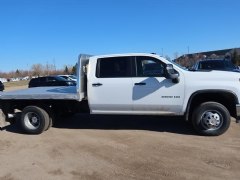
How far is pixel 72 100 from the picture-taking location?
30.2ft

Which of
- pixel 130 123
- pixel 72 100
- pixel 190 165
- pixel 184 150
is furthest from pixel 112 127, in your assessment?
pixel 190 165

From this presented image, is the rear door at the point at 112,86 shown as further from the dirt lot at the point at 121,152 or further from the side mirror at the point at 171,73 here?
the side mirror at the point at 171,73

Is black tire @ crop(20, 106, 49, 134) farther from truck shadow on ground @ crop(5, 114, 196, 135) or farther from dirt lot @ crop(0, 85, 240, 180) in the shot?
truck shadow on ground @ crop(5, 114, 196, 135)

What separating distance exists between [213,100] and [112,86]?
2465 mm

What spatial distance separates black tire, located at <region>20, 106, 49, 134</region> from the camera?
30.0ft

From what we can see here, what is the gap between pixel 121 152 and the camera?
23.0 ft

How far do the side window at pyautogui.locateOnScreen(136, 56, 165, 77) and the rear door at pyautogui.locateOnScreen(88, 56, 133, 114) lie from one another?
0.22 m

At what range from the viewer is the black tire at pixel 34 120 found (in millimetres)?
9133

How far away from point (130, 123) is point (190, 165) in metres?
3.91

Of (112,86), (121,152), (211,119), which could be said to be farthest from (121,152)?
(211,119)

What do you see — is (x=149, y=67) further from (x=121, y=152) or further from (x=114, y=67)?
(x=121, y=152)

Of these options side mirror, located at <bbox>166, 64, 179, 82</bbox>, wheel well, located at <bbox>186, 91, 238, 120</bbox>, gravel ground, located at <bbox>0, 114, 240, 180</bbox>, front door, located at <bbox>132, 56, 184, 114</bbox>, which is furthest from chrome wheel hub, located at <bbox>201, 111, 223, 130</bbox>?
side mirror, located at <bbox>166, 64, 179, 82</bbox>

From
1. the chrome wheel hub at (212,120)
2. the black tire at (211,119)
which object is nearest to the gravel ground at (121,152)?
the black tire at (211,119)

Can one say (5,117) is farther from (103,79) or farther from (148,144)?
(148,144)
